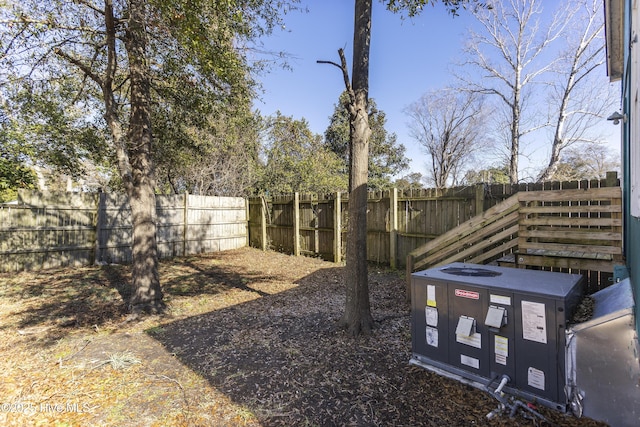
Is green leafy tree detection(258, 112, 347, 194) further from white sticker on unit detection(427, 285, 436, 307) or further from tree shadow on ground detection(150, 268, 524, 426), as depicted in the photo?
white sticker on unit detection(427, 285, 436, 307)

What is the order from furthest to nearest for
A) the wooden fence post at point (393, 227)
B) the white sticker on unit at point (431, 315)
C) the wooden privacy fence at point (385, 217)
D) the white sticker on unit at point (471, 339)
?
the wooden fence post at point (393, 227), the wooden privacy fence at point (385, 217), the white sticker on unit at point (431, 315), the white sticker on unit at point (471, 339)

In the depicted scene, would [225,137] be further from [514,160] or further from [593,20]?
[593,20]

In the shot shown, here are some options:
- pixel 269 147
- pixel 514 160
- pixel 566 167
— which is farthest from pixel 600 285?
pixel 269 147

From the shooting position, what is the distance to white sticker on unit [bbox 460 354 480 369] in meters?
2.56

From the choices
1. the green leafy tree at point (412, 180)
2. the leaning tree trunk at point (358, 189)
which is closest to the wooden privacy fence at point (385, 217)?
the leaning tree trunk at point (358, 189)

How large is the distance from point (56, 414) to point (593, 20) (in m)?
16.0

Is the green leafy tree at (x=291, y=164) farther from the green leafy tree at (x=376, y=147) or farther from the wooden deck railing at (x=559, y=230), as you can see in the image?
the wooden deck railing at (x=559, y=230)

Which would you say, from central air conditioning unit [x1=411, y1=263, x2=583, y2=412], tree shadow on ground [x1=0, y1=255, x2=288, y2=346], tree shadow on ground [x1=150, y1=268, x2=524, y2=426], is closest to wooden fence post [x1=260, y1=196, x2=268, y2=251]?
tree shadow on ground [x1=0, y1=255, x2=288, y2=346]

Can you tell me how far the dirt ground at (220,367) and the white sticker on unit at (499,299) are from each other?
0.74 meters

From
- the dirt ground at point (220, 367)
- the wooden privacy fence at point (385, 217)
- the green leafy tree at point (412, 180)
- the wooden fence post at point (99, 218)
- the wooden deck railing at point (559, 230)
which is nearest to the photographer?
the dirt ground at point (220, 367)

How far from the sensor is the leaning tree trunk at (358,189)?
3750 mm

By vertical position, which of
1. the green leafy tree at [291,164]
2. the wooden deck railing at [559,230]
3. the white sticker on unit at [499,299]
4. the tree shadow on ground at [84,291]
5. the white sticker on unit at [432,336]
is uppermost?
the green leafy tree at [291,164]

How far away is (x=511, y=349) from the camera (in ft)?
7.75

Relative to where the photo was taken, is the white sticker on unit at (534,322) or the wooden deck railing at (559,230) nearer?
the white sticker on unit at (534,322)
